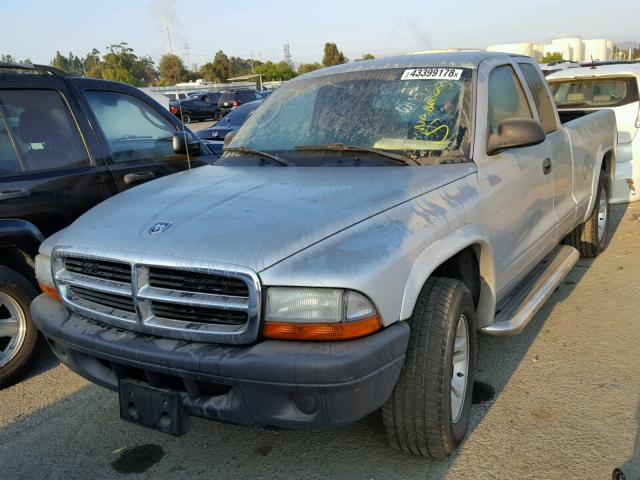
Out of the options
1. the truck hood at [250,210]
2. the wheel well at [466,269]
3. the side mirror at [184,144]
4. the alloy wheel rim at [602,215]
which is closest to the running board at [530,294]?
the wheel well at [466,269]

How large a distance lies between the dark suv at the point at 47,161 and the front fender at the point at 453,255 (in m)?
2.50

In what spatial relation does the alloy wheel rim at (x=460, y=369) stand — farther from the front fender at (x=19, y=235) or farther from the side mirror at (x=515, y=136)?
the front fender at (x=19, y=235)

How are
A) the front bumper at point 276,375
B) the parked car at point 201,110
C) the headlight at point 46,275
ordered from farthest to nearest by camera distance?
the parked car at point 201,110 < the headlight at point 46,275 < the front bumper at point 276,375

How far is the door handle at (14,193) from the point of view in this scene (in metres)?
3.80

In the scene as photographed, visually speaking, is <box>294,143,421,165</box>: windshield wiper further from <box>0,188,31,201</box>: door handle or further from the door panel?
<box>0,188,31,201</box>: door handle

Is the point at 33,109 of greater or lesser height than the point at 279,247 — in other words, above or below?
above

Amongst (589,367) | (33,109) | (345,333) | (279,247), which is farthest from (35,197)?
(589,367)

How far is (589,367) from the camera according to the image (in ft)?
12.2

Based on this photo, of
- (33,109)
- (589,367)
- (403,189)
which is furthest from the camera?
(33,109)

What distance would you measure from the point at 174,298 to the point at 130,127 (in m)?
2.77

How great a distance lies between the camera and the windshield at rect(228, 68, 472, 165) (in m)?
3.39

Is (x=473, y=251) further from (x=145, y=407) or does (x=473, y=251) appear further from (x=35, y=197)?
(x=35, y=197)

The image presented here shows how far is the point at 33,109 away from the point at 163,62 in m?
74.8

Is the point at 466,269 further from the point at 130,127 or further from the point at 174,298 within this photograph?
the point at 130,127
